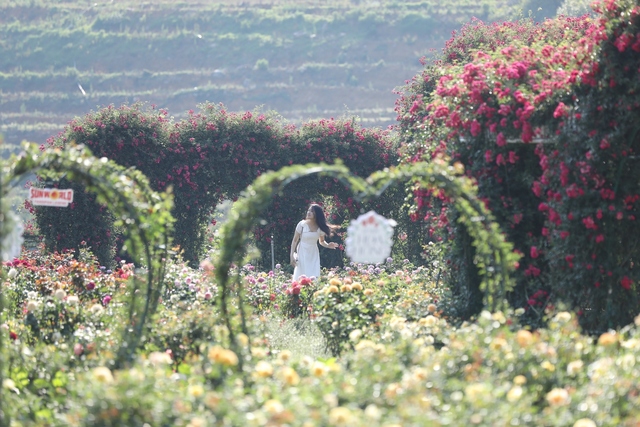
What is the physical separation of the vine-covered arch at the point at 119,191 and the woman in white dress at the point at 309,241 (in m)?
4.34

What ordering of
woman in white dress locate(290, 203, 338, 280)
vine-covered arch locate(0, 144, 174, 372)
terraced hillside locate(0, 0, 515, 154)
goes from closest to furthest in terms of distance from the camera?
vine-covered arch locate(0, 144, 174, 372)
woman in white dress locate(290, 203, 338, 280)
terraced hillside locate(0, 0, 515, 154)

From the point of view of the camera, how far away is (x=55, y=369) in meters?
4.63

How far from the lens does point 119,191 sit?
463 centimetres

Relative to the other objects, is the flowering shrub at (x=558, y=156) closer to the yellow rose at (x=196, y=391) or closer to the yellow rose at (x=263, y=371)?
the yellow rose at (x=263, y=371)

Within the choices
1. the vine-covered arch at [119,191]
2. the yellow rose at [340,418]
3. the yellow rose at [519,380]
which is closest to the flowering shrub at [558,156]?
the yellow rose at [519,380]

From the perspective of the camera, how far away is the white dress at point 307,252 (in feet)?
33.0

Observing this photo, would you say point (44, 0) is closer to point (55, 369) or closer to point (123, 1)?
point (123, 1)

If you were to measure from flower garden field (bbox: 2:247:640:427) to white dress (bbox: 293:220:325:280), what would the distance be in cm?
377

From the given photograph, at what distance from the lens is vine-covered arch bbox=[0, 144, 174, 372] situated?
4281 mm

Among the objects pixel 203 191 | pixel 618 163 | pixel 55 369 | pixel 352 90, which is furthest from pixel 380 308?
pixel 352 90

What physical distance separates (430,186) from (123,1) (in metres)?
52.8

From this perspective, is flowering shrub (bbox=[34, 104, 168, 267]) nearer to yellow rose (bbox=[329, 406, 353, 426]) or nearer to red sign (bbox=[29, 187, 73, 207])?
red sign (bbox=[29, 187, 73, 207])

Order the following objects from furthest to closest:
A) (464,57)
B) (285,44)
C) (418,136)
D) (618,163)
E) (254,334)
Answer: (285,44) < (464,57) < (418,136) < (618,163) < (254,334)

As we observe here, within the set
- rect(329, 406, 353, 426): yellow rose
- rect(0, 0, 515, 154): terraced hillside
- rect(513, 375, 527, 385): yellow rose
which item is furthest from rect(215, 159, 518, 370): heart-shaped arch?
rect(0, 0, 515, 154): terraced hillside
